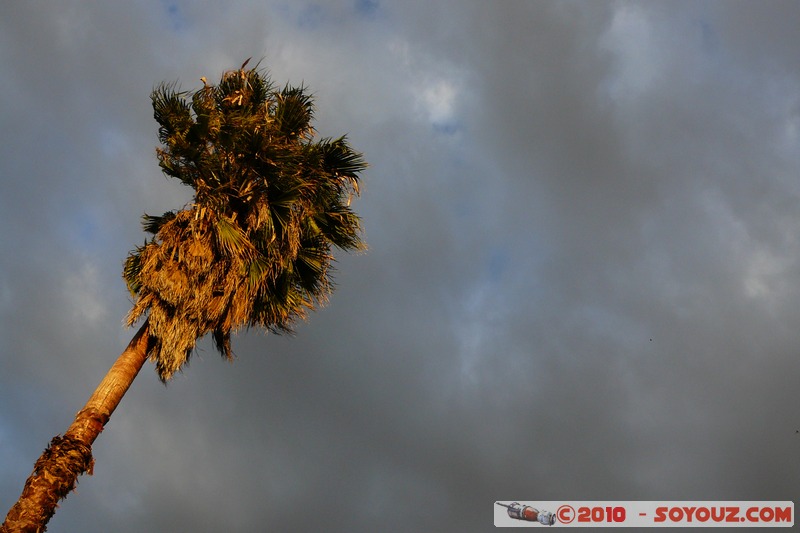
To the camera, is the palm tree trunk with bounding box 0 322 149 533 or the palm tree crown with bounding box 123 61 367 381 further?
the palm tree crown with bounding box 123 61 367 381

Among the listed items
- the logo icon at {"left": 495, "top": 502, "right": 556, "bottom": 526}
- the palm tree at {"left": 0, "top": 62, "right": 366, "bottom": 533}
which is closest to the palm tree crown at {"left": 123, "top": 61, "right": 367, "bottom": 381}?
the palm tree at {"left": 0, "top": 62, "right": 366, "bottom": 533}

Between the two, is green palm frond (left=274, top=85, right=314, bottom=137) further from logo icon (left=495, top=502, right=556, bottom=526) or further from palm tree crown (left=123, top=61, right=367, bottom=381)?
logo icon (left=495, top=502, right=556, bottom=526)

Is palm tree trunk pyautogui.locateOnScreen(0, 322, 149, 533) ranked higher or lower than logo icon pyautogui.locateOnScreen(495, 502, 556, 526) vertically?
lower

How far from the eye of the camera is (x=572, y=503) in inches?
831

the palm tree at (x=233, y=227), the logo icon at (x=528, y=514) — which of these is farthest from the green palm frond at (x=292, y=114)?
the logo icon at (x=528, y=514)

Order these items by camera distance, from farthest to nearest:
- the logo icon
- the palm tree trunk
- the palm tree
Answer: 1. the logo icon
2. the palm tree
3. the palm tree trunk

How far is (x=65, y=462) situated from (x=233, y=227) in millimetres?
4665

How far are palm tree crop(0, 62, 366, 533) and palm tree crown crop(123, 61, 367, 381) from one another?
0.06ft

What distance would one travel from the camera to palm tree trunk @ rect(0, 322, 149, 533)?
9164mm

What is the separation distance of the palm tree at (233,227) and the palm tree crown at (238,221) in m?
0.02

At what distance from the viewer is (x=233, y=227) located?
1262 cm

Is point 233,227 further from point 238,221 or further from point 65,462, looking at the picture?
point 65,462

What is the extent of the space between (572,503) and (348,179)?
490 inches

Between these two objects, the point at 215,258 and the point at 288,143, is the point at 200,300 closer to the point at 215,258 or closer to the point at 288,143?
the point at 215,258
